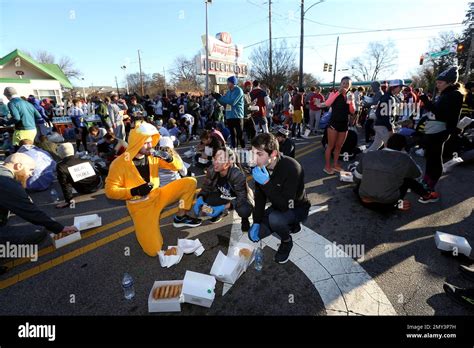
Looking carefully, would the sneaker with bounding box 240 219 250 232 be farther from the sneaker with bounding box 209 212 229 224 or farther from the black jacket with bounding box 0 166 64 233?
the black jacket with bounding box 0 166 64 233

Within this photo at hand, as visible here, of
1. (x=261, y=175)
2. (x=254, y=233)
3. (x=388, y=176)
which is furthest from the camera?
(x=388, y=176)

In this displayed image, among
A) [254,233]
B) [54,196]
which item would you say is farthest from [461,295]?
[54,196]

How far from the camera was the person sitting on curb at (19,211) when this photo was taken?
282cm

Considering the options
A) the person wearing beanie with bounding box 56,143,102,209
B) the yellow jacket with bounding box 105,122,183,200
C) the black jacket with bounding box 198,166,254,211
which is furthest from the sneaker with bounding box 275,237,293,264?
the person wearing beanie with bounding box 56,143,102,209

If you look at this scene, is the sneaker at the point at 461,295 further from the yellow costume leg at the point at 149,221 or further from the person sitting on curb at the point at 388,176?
the yellow costume leg at the point at 149,221

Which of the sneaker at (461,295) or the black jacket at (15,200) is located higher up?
the black jacket at (15,200)

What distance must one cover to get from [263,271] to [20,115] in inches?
275

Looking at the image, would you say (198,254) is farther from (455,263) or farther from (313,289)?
(455,263)

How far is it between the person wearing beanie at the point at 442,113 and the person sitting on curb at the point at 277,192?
2.63 m

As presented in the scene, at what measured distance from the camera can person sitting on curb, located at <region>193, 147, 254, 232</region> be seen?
3404 mm

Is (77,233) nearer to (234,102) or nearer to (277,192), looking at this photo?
(277,192)

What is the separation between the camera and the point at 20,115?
6000 mm

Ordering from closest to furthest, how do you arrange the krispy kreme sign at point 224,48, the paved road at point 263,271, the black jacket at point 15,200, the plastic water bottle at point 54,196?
the paved road at point 263,271, the black jacket at point 15,200, the plastic water bottle at point 54,196, the krispy kreme sign at point 224,48

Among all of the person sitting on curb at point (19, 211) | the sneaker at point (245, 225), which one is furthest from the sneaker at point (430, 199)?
the person sitting on curb at point (19, 211)
